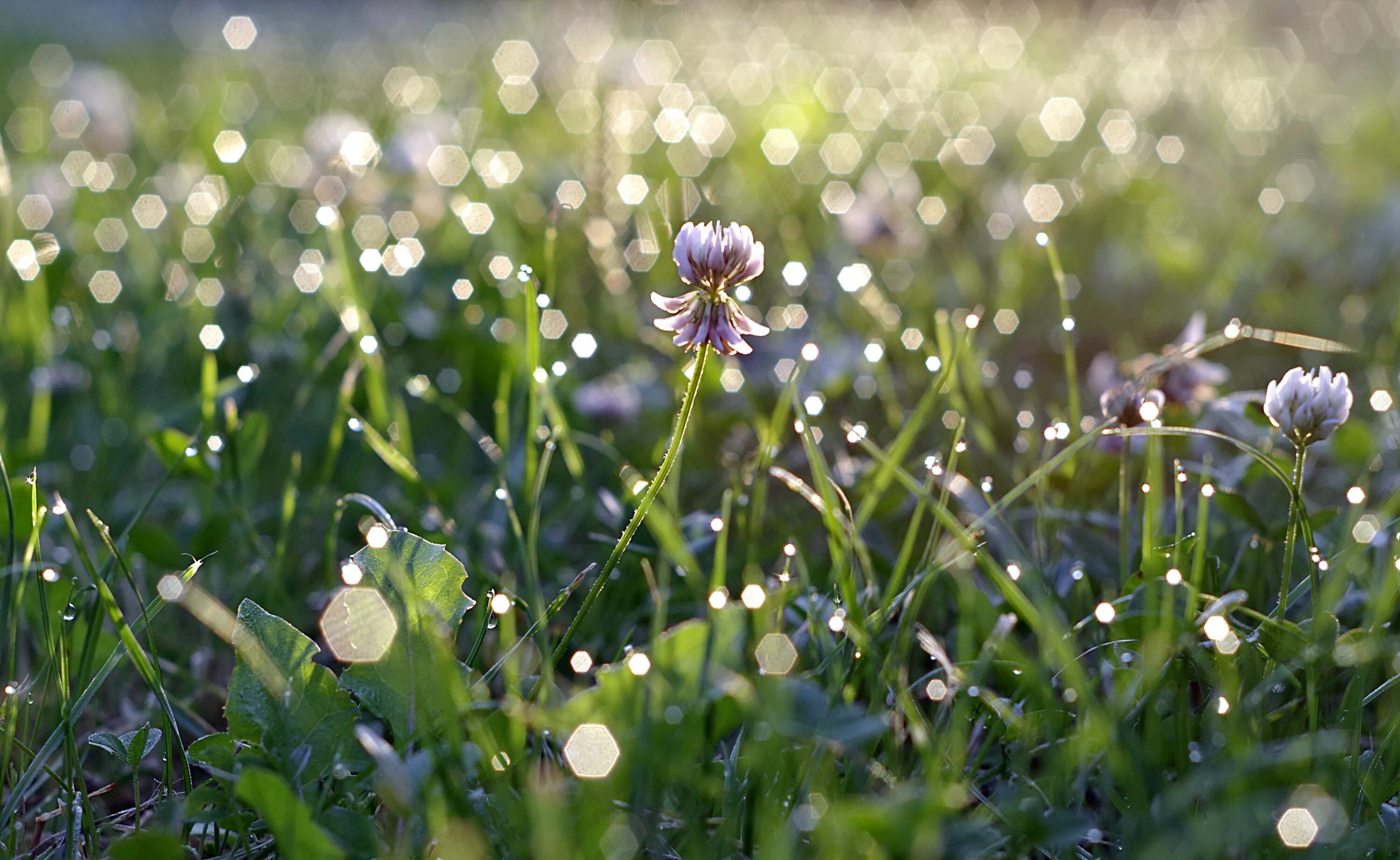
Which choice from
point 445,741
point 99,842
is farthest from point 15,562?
point 445,741

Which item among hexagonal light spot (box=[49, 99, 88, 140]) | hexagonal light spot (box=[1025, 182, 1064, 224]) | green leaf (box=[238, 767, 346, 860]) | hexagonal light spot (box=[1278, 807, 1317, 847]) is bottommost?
green leaf (box=[238, 767, 346, 860])

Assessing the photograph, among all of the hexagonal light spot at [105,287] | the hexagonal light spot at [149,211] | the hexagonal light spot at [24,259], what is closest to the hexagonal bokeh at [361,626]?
the hexagonal light spot at [24,259]

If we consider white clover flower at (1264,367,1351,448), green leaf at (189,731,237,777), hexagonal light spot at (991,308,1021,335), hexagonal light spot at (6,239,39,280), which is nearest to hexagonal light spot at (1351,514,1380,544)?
white clover flower at (1264,367,1351,448)

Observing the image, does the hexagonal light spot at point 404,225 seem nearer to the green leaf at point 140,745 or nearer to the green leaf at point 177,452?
the green leaf at point 177,452

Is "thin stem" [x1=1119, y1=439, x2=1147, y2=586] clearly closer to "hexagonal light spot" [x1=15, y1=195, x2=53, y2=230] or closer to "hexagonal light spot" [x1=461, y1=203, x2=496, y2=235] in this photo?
"hexagonal light spot" [x1=461, y1=203, x2=496, y2=235]

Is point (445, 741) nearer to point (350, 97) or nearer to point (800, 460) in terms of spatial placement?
point (800, 460)

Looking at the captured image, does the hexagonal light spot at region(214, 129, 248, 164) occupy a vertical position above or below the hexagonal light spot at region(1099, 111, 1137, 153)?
below
